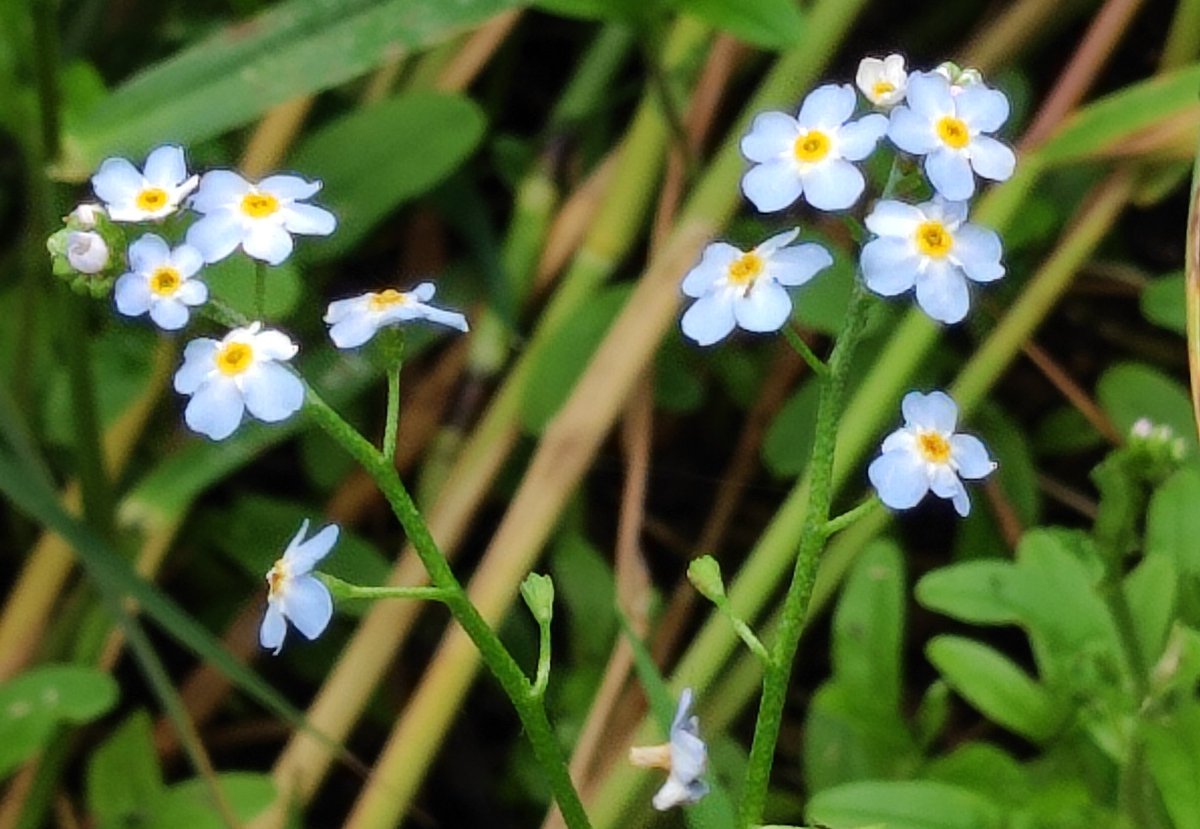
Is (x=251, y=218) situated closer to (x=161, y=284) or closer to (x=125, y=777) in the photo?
(x=161, y=284)

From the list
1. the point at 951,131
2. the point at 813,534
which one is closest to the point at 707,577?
the point at 813,534

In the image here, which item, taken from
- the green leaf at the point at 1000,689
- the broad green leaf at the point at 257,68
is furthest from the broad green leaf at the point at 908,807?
the broad green leaf at the point at 257,68

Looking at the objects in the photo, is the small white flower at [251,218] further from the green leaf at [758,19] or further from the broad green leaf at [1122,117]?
the broad green leaf at [1122,117]

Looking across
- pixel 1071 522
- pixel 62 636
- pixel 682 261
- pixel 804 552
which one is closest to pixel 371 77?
pixel 682 261

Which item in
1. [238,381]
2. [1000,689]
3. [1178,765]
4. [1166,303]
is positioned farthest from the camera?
[1166,303]

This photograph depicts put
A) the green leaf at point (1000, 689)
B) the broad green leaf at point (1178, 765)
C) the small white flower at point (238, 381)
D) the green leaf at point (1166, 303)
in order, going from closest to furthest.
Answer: the small white flower at point (238, 381) < the broad green leaf at point (1178, 765) < the green leaf at point (1000, 689) < the green leaf at point (1166, 303)

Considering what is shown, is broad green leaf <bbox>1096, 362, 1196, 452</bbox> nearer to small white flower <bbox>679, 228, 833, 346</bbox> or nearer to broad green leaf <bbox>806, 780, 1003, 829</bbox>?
broad green leaf <bbox>806, 780, 1003, 829</bbox>

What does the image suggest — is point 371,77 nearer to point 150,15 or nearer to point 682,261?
point 150,15
